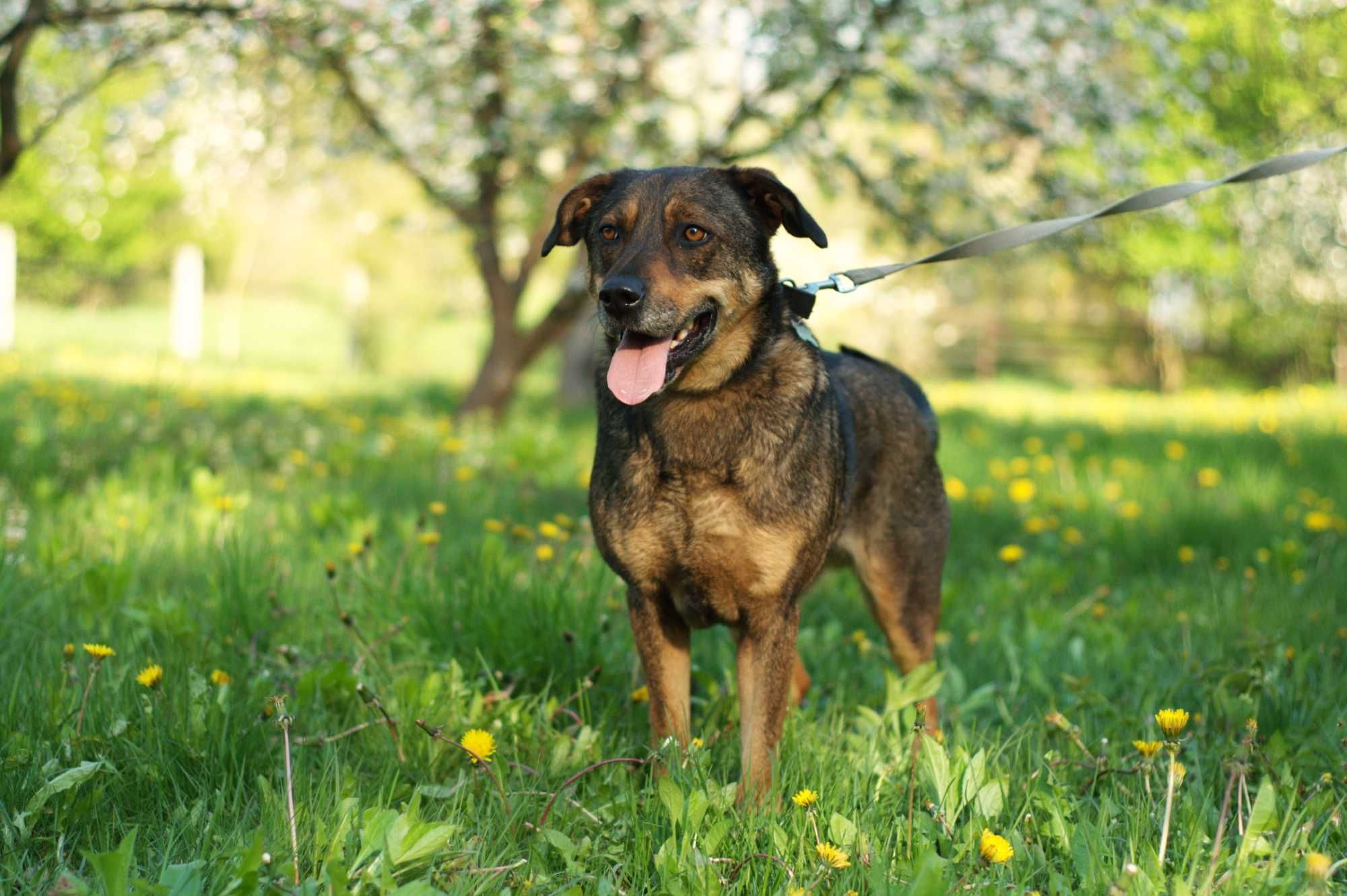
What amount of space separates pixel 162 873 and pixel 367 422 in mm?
7708

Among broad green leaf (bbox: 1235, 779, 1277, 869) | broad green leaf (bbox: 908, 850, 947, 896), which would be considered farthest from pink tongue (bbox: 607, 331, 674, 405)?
broad green leaf (bbox: 1235, 779, 1277, 869)

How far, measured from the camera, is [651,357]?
303 centimetres

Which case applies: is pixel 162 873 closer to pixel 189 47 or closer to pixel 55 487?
pixel 55 487

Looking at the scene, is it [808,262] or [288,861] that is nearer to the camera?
[288,861]

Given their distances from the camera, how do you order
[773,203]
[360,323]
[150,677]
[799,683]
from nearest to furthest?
[150,677]
[773,203]
[799,683]
[360,323]

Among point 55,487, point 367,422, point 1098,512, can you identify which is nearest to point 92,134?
point 367,422

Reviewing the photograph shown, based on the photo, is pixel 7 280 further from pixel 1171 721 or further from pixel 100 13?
pixel 1171 721

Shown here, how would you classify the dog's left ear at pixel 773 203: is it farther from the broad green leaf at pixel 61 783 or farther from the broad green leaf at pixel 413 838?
the broad green leaf at pixel 61 783

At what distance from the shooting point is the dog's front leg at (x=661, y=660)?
3090 millimetres

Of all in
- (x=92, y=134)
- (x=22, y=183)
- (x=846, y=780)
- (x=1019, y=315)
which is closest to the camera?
(x=846, y=780)

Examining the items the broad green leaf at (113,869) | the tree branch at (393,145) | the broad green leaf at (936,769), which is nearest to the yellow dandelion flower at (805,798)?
the broad green leaf at (936,769)

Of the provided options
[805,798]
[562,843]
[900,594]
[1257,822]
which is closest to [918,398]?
[900,594]

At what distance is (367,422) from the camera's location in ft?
31.2

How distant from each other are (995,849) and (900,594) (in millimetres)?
1634
